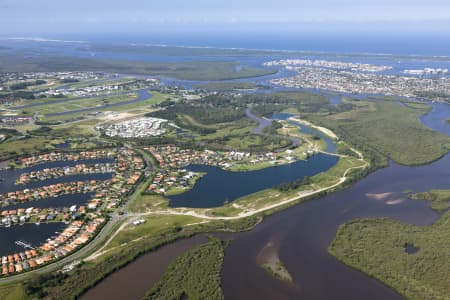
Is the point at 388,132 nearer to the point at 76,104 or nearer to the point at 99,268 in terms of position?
the point at 99,268

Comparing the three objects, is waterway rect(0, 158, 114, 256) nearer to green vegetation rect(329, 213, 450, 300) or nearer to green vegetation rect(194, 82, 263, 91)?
green vegetation rect(329, 213, 450, 300)

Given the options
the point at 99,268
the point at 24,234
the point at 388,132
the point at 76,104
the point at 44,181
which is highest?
the point at 76,104

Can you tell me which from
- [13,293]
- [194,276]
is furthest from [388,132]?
[13,293]

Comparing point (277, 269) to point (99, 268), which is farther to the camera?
point (277, 269)

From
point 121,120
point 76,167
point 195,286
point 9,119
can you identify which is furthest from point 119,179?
point 9,119

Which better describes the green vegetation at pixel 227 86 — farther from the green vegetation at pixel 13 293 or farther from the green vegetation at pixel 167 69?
the green vegetation at pixel 13 293

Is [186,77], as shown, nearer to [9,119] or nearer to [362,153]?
[9,119]
